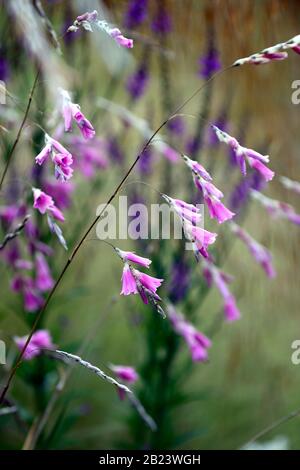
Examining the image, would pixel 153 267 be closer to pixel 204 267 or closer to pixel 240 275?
pixel 204 267

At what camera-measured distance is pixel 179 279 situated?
127 cm

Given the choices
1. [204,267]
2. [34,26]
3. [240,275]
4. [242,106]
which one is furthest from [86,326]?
[34,26]

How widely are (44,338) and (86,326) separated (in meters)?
0.95

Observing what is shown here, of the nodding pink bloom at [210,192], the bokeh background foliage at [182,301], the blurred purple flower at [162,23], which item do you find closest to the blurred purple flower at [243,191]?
the bokeh background foliage at [182,301]

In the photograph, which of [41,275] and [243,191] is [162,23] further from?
[41,275]

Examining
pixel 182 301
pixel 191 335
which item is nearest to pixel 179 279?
pixel 182 301

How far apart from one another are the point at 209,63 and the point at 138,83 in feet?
0.65

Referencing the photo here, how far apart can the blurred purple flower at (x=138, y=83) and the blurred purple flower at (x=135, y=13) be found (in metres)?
0.12

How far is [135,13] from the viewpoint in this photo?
122cm

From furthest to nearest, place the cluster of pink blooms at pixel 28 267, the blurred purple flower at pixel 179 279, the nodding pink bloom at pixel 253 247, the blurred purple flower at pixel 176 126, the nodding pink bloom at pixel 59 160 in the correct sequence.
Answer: the blurred purple flower at pixel 176 126
the blurred purple flower at pixel 179 279
the cluster of pink blooms at pixel 28 267
the nodding pink bloom at pixel 253 247
the nodding pink bloom at pixel 59 160

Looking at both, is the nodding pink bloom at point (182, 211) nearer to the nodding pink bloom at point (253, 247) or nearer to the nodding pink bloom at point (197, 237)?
the nodding pink bloom at point (197, 237)

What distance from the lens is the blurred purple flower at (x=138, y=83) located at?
4.44 feet

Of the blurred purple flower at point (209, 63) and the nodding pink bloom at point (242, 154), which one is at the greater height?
the blurred purple flower at point (209, 63)
